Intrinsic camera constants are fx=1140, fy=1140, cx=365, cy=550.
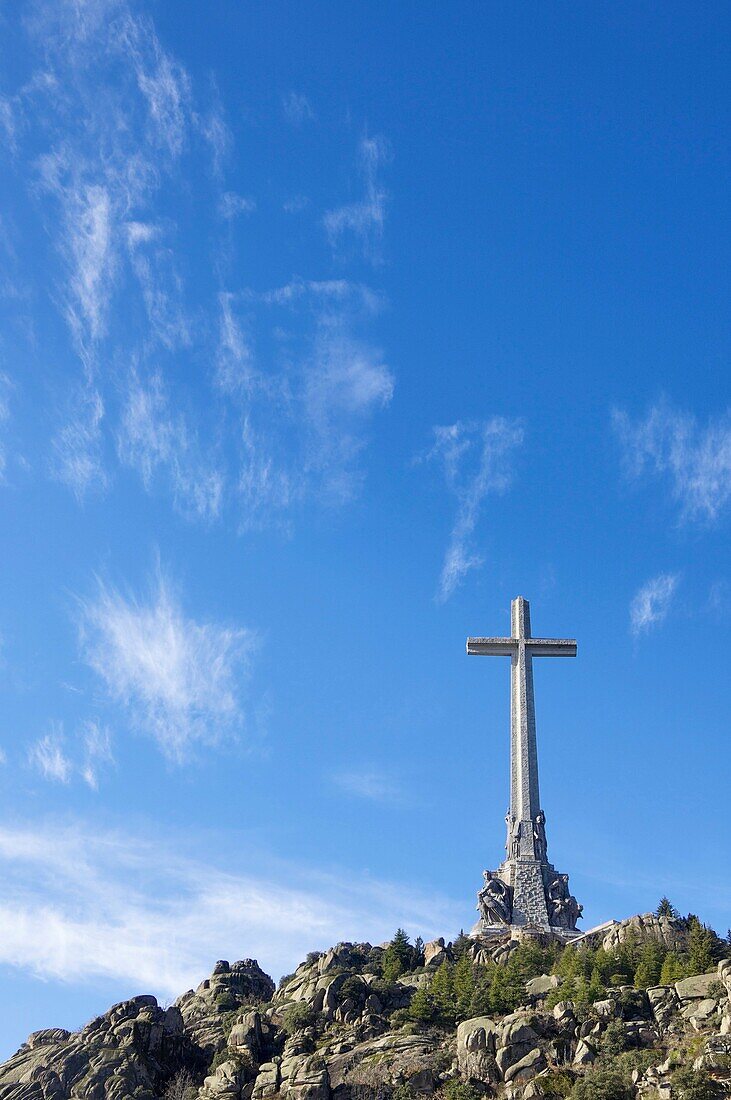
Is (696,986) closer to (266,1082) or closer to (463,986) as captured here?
(463,986)

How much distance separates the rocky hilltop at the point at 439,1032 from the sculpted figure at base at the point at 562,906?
18.1 feet

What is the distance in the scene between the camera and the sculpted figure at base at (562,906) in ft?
250

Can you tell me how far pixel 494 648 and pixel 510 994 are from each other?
107 ft

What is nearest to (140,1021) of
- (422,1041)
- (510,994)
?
(422,1041)

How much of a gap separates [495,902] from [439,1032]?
17.4 m

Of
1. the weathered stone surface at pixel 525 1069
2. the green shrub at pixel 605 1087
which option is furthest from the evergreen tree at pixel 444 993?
the green shrub at pixel 605 1087

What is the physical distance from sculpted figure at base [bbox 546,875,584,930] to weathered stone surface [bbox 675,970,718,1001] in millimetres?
18180

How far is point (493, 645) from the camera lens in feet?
288

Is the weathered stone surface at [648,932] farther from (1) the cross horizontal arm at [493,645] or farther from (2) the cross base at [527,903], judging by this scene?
(1) the cross horizontal arm at [493,645]

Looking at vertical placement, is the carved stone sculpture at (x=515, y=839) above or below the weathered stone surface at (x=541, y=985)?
above

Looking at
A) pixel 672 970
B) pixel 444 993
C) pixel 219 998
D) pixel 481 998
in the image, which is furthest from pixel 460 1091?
pixel 219 998

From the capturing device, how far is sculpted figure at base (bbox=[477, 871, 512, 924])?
75.9m

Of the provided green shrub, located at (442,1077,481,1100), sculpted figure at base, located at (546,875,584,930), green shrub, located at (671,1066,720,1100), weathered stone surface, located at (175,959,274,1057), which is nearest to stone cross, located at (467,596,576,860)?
sculpted figure at base, located at (546,875,584,930)

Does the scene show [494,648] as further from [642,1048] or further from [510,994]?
[642,1048]
